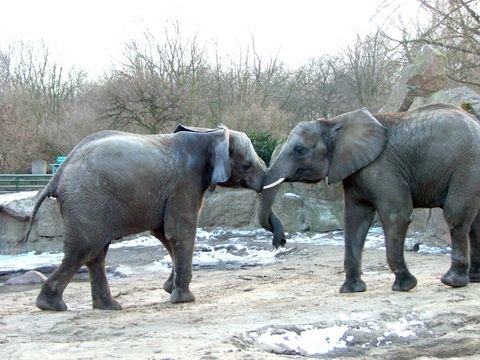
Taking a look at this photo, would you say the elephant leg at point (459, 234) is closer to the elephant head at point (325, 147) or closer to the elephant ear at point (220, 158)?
the elephant head at point (325, 147)

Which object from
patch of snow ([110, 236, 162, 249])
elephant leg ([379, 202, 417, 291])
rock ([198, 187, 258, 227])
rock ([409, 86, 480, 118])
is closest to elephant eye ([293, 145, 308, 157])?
elephant leg ([379, 202, 417, 291])

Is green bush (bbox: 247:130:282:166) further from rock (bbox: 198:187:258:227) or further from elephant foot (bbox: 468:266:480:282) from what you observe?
elephant foot (bbox: 468:266:480:282)

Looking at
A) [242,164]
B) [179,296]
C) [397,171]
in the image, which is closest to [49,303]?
[179,296]

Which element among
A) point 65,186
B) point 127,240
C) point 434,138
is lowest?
point 127,240

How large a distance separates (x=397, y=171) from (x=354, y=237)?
85 centimetres

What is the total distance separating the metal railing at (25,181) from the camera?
72.6 ft

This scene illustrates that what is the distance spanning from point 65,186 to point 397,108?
9.80 metres

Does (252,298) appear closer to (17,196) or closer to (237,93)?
(17,196)

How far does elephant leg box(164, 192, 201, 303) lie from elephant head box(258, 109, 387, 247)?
90 cm

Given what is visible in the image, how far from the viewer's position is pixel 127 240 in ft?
53.3

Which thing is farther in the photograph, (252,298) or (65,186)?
(252,298)

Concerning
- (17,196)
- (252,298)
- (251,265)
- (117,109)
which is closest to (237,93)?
(117,109)

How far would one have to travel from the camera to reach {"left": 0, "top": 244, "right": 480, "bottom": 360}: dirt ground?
16.6ft

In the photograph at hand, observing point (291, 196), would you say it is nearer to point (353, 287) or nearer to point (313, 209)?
point (313, 209)
